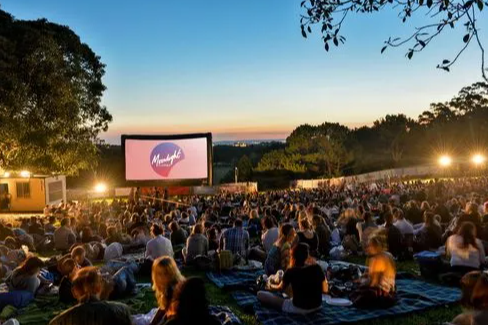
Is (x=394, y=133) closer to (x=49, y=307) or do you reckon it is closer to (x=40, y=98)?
(x=40, y=98)

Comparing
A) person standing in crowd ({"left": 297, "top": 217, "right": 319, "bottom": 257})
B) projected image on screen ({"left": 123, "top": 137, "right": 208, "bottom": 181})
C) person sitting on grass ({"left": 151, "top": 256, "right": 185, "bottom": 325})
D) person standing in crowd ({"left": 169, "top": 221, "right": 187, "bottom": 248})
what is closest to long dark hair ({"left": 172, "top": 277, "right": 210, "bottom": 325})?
person sitting on grass ({"left": 151, "top": 256, "right": 185, "bottom": 325})

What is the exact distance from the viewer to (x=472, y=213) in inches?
318

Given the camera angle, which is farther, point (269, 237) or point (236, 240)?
point (269, 237)

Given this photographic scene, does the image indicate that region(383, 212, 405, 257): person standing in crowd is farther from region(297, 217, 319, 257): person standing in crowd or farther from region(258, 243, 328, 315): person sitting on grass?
region(258, 243, 328, 315): person sitting on grass

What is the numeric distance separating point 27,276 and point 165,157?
18.8 m

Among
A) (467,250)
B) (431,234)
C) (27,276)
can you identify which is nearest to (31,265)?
(27,276)

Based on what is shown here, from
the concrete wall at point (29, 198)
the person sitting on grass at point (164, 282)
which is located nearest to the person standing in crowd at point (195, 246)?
the person sitting on grass at point (164, 282)

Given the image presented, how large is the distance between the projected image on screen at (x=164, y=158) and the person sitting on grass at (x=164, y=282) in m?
21.0

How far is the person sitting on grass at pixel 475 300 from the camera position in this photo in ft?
11.1

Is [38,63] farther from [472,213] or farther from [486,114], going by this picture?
[486,114]

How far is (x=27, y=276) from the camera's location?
6.16 m

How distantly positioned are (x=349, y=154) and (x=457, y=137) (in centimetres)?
1258

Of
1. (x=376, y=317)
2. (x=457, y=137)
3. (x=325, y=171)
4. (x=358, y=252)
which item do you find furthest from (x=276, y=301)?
(x=457, y=137)

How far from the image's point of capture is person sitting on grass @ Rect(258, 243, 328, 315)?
4938mm
